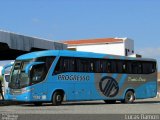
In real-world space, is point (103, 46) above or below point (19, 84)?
above

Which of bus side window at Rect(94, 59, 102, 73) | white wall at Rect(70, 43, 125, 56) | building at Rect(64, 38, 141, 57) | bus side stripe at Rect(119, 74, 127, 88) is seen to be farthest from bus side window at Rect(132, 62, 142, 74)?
white wall at Rect(70, 43, 125, 56)

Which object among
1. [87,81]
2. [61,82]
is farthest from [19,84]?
[87,81]

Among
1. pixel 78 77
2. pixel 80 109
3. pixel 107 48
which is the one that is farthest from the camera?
pixel 107 48

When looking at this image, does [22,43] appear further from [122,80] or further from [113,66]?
[122,80]

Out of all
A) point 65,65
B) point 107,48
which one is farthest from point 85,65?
point 107,48

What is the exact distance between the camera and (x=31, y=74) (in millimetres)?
24922

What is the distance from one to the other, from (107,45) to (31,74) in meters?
69.4

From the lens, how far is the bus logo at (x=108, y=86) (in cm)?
2870

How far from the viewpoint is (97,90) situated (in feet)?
93.2

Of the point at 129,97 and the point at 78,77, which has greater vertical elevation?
the point at 78,77

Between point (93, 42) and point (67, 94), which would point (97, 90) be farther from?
point (93, 42)

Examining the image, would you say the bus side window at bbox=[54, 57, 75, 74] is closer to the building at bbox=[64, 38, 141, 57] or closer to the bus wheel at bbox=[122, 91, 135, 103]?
the bus wheel at bbox=[122, 91, 135, 103]

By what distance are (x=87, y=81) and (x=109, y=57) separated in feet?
8.07

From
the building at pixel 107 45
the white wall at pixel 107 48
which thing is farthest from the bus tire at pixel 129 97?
the white wall at pixel 107 48
